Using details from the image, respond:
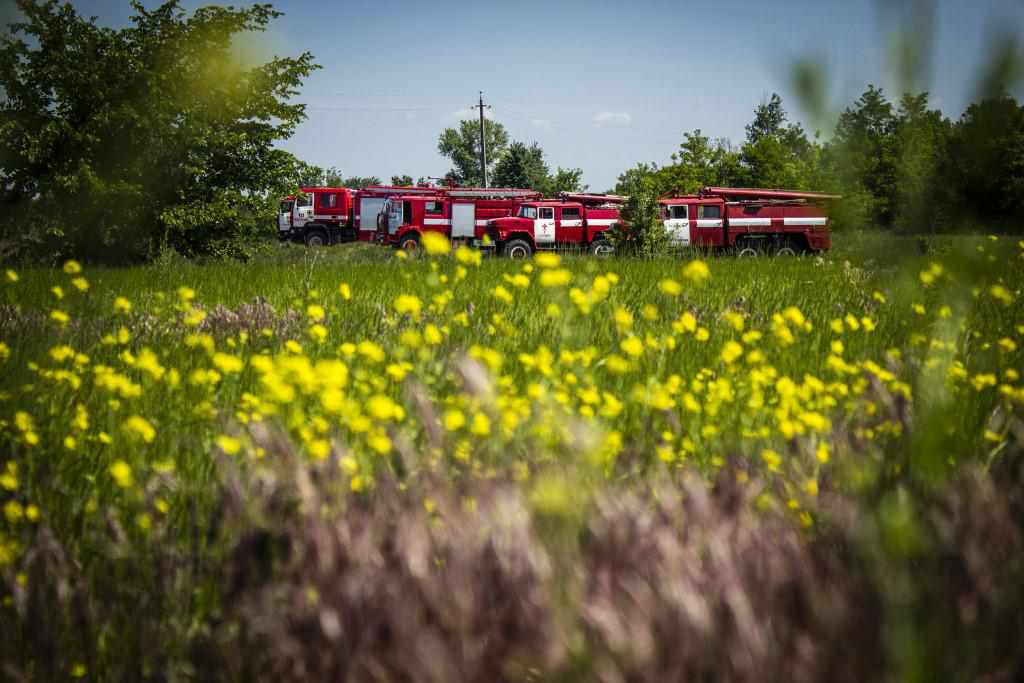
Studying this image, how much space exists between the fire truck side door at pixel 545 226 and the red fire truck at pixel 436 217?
11.6 feet

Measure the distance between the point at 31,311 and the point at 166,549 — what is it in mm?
5037

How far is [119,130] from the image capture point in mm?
14797

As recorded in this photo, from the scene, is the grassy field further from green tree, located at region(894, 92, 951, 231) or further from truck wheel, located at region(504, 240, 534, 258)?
Result: truck wheel, located at region(504, 240, 534, 258)

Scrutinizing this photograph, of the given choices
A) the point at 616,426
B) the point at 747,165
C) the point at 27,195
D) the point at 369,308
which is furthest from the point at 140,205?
the point at 747,165

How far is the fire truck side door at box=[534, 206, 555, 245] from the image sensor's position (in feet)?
77.4

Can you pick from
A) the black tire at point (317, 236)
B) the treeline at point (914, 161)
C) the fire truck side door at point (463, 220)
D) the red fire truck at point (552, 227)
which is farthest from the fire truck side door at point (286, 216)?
the treeline at point (914, 161)

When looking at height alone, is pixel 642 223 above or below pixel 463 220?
below

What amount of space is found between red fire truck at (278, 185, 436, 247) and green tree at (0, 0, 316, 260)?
59.2ft

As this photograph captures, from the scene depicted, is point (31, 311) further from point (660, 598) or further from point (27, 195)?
point (27, 195)

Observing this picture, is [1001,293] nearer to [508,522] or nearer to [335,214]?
[508,522]

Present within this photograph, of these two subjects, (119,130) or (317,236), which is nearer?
(119,130)

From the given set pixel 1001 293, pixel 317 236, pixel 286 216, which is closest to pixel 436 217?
pixel 317 236

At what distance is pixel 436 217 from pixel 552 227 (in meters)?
6.75

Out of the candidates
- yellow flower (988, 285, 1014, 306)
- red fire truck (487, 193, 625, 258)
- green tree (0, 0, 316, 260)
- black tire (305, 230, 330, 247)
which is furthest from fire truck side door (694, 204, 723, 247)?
black tire (305, 230, 330, 247)
